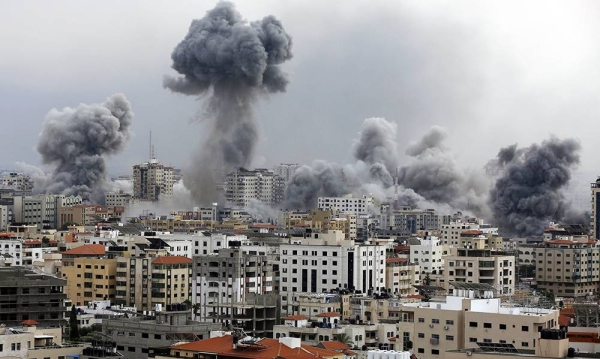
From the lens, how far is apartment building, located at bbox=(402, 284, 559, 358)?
40000mm

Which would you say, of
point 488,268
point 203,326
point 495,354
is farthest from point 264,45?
point 495,354

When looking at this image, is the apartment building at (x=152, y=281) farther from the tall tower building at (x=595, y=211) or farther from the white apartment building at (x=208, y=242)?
the tall tower building at (x=595, y=211)

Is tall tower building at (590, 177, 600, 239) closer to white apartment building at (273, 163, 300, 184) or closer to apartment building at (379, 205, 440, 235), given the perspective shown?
apartment building at (379, 205, 440, 235)

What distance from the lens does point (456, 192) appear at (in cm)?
13888

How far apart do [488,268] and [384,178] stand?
2954 inches

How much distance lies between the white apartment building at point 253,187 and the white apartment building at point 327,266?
7260cm

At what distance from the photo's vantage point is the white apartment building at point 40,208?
122750mm

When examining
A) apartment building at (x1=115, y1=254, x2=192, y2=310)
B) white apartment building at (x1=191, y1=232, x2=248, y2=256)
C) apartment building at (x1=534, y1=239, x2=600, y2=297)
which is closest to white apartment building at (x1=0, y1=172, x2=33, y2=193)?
white apartment building at (x1=191, y1=232, x2=248, y2=256)

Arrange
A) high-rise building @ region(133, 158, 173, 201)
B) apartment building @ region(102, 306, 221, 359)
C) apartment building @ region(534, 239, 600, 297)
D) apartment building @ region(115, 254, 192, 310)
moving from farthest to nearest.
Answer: high-rise building @ region(133, 158, 173, 201) → apartment building @ region(534, 239, 600, 297) → apartment building @ region(115, 254, 192, 310) → apartment building @ region(102, 306, 221, 359)

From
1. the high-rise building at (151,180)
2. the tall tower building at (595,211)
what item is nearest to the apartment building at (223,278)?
the tall tower building at (595,211)

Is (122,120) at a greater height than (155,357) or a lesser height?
greater

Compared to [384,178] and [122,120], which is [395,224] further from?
[122,120]

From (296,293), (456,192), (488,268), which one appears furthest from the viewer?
(456,192)

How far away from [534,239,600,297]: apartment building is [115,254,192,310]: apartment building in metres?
24.6
